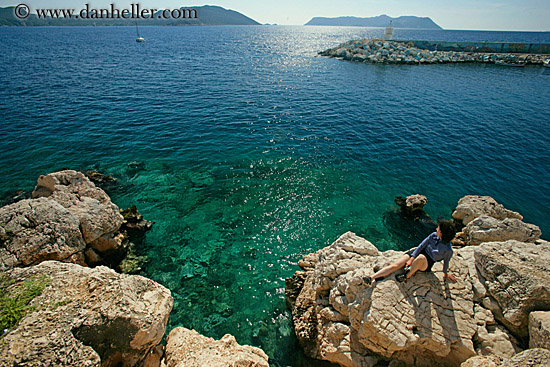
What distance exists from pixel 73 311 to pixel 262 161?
18.6 metres

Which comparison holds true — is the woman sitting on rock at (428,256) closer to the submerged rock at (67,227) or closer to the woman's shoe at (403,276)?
the woman's shoe at (403,276)

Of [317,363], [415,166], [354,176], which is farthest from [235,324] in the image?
[415,166]

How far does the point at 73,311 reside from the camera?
6.95 meters

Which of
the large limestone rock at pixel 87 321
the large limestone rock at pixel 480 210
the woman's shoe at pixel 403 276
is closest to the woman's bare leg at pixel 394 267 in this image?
the woman's shoe at pixel 403 276

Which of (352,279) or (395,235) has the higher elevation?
(352,279)

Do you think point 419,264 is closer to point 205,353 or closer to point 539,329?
point 539,329

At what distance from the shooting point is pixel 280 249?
15.8 m

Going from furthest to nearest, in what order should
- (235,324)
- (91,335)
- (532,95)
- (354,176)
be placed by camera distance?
1. (532,95)
2. (354,176)
3. (235,324)
4. (91,335)

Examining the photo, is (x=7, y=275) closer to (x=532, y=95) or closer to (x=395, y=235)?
(x=395, y=235)

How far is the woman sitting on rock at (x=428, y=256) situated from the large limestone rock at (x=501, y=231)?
6.16 metres

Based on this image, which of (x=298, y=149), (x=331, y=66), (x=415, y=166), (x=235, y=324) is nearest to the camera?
(x=235, y=324)

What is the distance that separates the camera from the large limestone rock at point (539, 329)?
23.6 feet

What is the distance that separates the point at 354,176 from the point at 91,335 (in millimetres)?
20363

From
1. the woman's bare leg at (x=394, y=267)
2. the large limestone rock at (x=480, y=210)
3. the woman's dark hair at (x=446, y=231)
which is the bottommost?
the large limestone rock at (x=480, y=210)
